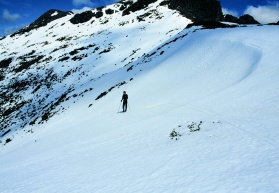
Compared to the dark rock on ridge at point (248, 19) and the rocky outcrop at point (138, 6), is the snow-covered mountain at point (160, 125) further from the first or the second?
the dark rock on ridge at point (248, 19)

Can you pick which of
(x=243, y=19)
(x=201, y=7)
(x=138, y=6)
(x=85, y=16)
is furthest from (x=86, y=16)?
(x=243, y=19)

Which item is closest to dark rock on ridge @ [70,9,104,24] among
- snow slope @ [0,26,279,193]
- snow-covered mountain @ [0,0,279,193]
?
snow-covered mountain @ [0,0,279,193]

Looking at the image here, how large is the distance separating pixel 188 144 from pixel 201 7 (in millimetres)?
89340

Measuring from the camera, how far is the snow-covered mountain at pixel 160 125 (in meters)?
8.02

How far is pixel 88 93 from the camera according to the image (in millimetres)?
35656

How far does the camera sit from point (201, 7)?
91375 millimetres

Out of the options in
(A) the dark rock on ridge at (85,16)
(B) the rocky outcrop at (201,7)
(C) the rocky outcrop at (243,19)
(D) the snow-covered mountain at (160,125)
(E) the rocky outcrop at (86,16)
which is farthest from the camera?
(A) the dark rock on ridge at (85,16)

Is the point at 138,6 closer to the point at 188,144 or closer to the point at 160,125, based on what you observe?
Result: the point at 160,125

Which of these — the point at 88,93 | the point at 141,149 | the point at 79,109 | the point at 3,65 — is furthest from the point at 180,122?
the point at 3,65

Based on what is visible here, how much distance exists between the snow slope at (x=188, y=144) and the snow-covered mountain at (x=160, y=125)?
0.16 ft

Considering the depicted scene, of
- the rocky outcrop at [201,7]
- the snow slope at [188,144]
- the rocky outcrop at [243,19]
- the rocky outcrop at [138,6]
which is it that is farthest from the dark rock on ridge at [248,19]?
the snow slope at [188,144]

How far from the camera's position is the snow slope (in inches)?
296

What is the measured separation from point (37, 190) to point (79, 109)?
69.9ft

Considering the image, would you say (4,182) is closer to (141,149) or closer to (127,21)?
(141,149)
